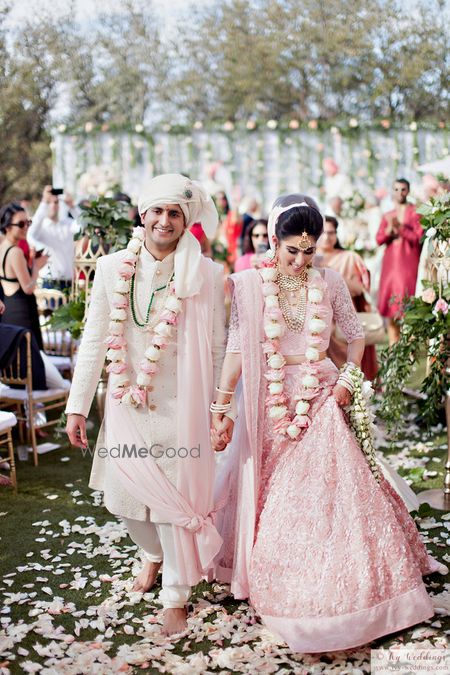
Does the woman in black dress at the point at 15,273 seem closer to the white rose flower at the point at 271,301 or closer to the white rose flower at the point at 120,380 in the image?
the white rose flower at the point at 120,380

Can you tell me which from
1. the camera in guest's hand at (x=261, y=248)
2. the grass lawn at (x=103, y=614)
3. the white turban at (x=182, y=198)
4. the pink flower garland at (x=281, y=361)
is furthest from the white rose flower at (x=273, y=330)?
the camera in guest's hand at (x=261, y=248)

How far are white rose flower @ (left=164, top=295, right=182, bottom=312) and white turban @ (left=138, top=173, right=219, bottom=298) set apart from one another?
0.03 m

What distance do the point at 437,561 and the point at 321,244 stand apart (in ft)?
12.7

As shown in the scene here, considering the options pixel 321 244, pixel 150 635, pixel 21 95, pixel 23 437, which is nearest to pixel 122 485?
pixel 150 635

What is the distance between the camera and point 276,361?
3.46m

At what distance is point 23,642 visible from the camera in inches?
132

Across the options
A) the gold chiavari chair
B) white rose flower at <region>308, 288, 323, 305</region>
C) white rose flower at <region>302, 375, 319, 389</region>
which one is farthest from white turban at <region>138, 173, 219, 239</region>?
the gold chiavari chair

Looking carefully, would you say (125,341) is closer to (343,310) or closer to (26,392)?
(343,310)

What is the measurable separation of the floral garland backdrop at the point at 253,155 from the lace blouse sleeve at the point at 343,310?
36.8 ft

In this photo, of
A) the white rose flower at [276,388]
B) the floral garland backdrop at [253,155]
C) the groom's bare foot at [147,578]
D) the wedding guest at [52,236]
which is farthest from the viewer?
the floral garland backdrop at [253,155]

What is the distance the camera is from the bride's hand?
346 cm

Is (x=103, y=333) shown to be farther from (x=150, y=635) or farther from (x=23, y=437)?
(x=23, y=437)

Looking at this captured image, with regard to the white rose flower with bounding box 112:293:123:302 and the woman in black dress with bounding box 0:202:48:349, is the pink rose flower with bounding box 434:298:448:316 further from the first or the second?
the woman in black dress with bounding box 0:202:48:349

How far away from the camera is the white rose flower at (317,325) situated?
3.48 m
